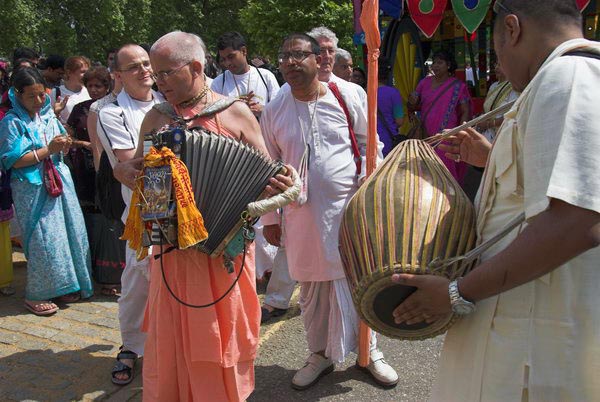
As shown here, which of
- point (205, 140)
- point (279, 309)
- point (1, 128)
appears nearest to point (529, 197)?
point (205, 140)

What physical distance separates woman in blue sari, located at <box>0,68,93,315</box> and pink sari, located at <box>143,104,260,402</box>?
7.03 feet

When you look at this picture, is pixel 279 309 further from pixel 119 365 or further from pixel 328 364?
pixel 119 365

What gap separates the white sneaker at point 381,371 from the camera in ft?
11.5

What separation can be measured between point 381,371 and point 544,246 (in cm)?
237

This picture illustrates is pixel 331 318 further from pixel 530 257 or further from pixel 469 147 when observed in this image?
pixel 530 257

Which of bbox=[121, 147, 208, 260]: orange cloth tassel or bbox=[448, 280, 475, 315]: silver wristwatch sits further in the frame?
bbox=[121, 147, 208, 260]: orange cloth tassel

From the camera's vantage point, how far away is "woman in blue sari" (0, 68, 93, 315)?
14.9 ft

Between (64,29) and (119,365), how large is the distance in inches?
898

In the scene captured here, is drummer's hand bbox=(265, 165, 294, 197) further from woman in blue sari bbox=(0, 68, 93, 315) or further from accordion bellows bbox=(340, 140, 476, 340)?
woman in blue sari bbox=(0, 68, 93, 315)

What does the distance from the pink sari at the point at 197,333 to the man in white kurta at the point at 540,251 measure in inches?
52.2

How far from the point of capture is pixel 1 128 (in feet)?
14.9

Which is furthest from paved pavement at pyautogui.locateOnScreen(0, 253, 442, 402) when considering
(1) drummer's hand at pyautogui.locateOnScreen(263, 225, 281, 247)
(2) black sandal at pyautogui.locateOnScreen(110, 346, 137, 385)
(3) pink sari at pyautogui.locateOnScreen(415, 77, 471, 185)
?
(3) pink sari at pyautogui.locateOnScreen(415, 77, 471, 185)

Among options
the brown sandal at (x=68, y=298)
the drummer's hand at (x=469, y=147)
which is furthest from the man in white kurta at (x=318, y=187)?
the brown sandal at (x=68, y=298)

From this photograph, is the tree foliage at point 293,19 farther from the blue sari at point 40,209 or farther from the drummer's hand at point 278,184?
the drummer's hand at point 278,184
